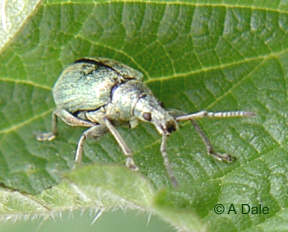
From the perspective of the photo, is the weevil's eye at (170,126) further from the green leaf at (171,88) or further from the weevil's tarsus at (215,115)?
the weevil's tarsus at (215,115)

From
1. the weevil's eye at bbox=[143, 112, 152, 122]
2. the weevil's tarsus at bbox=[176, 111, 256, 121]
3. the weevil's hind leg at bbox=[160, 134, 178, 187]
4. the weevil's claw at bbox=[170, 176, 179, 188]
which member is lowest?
the weevil's claw at bbox=[170, 176, 179, 188]

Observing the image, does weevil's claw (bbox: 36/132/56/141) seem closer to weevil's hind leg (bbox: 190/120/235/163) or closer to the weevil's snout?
the weevil's snout

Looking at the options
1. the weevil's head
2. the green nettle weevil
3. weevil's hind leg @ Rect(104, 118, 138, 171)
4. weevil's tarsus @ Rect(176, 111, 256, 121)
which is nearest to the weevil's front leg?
the green nettle weevil

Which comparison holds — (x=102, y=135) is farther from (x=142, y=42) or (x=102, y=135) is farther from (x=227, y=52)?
(x=227, y=52)

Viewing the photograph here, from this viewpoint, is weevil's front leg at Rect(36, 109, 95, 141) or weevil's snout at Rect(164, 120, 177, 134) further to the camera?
weevil's front leg at Rect(36, 109, 95, 141)

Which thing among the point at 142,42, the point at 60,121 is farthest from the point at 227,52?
the point at 60,121

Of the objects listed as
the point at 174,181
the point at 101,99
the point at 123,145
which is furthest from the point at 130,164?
the point at 101,99

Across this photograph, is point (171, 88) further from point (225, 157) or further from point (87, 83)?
point (225, 157)
